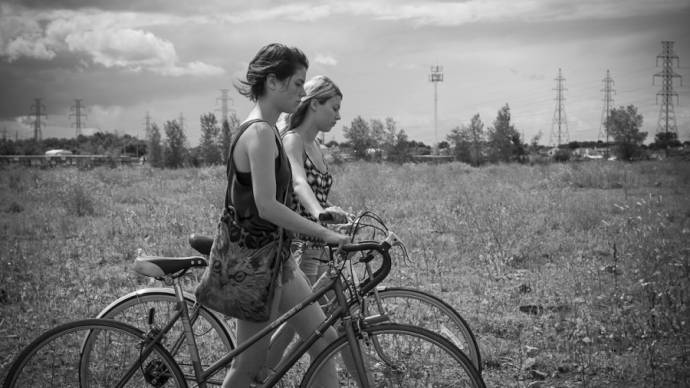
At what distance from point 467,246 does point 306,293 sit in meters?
6.18

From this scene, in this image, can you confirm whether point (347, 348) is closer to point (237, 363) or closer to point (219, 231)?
point (237, 363)

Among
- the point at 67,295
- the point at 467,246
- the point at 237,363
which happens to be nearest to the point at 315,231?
the point at 237,363

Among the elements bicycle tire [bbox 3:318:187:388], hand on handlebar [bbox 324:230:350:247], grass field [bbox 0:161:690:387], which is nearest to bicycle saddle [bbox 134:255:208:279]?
bicycle tire [bbox 3:318:187:388]

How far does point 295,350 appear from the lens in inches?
110

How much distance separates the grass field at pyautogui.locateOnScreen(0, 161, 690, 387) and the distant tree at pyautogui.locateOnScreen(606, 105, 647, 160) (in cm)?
6329

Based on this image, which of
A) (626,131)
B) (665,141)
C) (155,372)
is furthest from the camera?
(626,131)

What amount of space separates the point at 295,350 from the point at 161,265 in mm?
830

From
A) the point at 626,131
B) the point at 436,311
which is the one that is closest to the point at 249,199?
the point at 436,311

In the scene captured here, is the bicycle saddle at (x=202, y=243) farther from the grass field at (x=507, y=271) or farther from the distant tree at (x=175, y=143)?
the distant tree at (x=175, y=143)

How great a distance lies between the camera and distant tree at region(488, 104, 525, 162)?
87.7 metres

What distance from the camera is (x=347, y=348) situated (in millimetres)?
2682

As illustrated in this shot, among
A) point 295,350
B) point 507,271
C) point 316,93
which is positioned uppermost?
point 316,93

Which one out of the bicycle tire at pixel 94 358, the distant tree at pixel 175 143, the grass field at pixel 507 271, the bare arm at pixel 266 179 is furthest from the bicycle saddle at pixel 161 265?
the distant tree at pixel 175 143

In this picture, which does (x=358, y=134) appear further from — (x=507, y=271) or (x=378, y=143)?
(x=507, y=271)
